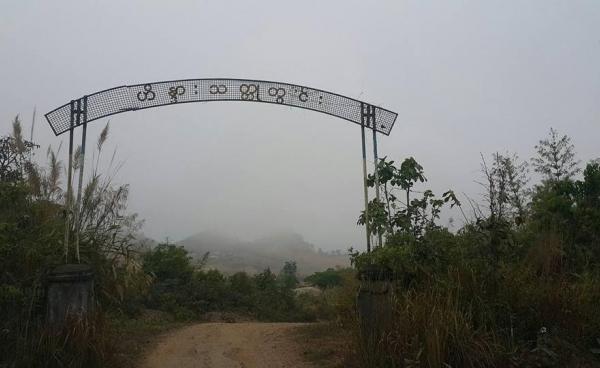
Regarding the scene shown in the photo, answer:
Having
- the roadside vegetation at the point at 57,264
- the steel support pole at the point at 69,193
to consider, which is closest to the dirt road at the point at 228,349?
the roadside vegetation at the point at 57,264

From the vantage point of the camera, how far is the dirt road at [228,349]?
21.7 ft

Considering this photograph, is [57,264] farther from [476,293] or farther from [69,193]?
[476,293]

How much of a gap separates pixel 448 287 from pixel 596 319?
1785 mm

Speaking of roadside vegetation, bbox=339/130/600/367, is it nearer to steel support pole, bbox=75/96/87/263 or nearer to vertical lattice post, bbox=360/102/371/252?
vertical lattice post, bbox=360/102/371/252

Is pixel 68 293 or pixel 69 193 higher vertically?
pixel 69 193

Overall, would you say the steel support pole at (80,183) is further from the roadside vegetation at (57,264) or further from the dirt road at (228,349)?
the dirt road at (228,349)

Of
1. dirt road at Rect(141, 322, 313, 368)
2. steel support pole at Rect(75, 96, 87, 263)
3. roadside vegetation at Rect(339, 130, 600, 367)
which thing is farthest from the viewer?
dirt road at Rect(141, 322, 313, 368)

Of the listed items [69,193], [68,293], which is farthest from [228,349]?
[69,193]

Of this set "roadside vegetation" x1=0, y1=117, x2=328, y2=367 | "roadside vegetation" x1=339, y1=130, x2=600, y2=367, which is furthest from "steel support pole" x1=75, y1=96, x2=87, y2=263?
"roadside vegetation" x1=339, y1=130, x2=600, y2=367

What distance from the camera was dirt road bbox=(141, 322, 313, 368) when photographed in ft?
21.7

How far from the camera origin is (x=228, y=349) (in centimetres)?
752

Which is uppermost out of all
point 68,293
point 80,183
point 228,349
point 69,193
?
point 80,183

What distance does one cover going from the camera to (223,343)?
798cm

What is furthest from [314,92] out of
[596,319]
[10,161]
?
[10,161]
